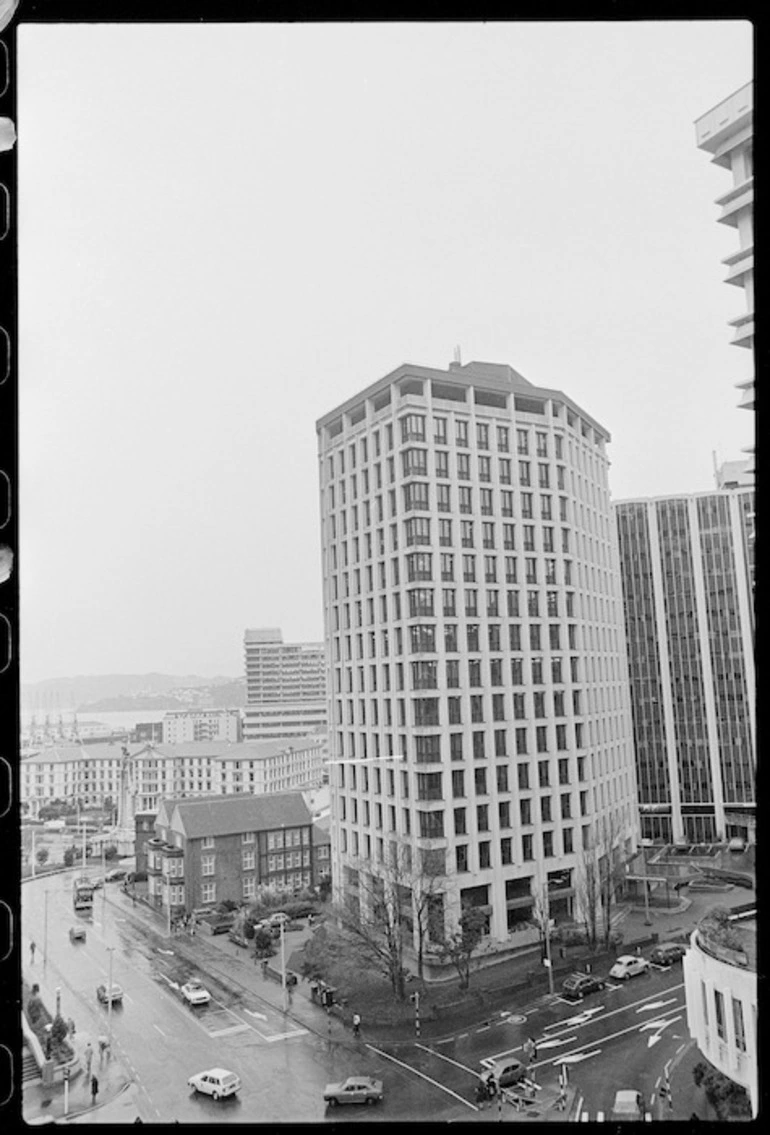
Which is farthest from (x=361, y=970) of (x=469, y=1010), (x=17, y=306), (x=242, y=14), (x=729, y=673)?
(x=242, y=14)

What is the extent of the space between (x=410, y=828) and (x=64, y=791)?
116 centimetres

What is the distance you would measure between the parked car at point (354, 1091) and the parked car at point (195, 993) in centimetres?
48

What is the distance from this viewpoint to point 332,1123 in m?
2.21

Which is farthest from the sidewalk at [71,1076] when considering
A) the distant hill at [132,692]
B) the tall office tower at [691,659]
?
the tall office tower at [691,659]

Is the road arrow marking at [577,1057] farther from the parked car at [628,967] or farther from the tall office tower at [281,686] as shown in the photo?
the tall office tower at [281,686]

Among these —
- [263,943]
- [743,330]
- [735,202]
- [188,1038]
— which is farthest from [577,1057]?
[735,202]

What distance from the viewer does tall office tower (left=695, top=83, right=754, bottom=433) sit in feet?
7.69

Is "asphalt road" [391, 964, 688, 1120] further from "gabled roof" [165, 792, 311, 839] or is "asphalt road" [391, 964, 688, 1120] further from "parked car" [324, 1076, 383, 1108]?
"gabled roof" [165, 792, 311, 839]

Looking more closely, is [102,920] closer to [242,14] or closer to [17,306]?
[17,306]

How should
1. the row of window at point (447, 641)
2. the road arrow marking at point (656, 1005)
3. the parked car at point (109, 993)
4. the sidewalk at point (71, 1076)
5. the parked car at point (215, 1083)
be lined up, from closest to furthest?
1. the sidewalk at point (71, 1076)
2. the parked car at point (215, 1083)
3. the parked car at point (109, 993)
4. the road arrow marking at point (656, 1005)
5. the row of window at point (447, 641)

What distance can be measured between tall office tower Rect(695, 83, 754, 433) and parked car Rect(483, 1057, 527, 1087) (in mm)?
2162

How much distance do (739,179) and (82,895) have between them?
303 centimetres

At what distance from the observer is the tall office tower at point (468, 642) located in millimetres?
2721

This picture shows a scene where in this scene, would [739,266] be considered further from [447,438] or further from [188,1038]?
[188,1038]
